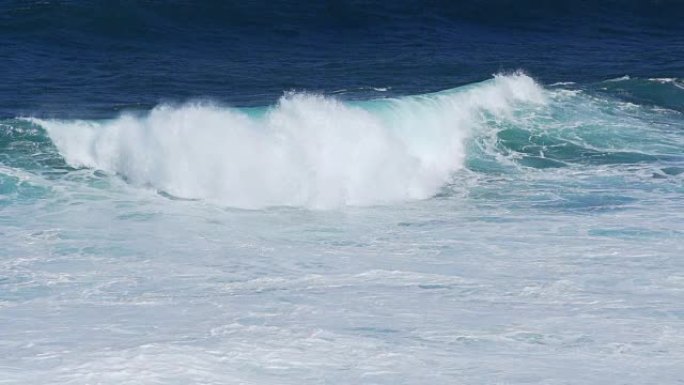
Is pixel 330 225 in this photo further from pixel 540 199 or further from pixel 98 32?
pixel 98 32

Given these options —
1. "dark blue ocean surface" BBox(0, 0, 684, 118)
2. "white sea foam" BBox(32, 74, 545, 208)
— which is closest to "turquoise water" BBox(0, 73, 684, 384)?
"white sea foam" BBox(32, 74, 545, 208)

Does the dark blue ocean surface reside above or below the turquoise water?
above

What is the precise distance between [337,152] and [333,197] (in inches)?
58.5

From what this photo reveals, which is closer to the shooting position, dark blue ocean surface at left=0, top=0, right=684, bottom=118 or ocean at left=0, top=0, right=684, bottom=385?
ocean at left=0, top=0, right=684, bottom=385

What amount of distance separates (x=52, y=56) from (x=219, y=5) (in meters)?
6.07

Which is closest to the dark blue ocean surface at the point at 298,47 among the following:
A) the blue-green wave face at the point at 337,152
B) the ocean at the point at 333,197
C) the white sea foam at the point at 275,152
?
the ocean at the point at 333,197

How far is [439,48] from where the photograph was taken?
2753 centimetres

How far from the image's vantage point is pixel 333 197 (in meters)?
16.3

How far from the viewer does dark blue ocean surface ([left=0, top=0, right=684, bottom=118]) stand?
74.2ft

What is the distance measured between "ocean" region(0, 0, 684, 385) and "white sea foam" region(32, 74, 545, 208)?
4 centimetres

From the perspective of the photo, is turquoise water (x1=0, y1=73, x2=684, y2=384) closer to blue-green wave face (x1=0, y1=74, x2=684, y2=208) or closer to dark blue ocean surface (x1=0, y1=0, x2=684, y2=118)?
blue-green wave face (x1=0, y1=74, x2=684, y2=208)

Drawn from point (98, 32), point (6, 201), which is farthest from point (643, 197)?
point (98, 32)

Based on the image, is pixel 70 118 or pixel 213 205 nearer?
pixel 213 205

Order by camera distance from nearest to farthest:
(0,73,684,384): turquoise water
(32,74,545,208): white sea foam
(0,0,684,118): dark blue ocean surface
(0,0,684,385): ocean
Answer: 1. (0,73,684,384): turquoise water
2. (0,0,684,385): ocean
3. (32,74,545,208): white sea foam
4. (0,0,684,118): dark blue ocean surface
